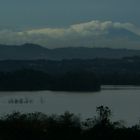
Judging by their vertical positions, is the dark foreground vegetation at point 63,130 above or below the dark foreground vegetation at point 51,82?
below

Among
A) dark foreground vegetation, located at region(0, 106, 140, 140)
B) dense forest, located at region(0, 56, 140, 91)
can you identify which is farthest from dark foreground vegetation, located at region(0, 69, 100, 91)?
dark foreground vegetation, located at region(0, 106, 140, 140)

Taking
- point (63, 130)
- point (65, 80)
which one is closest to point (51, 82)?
point (65, 80)

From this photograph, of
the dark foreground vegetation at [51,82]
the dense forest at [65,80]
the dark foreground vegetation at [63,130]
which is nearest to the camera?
the dark foreground vegetation at [63,130]

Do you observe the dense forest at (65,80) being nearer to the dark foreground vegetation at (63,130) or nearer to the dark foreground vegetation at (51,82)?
the dark foreground vegetation at (51,82)

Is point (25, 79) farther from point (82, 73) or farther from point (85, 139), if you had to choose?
A: point (85, 139)

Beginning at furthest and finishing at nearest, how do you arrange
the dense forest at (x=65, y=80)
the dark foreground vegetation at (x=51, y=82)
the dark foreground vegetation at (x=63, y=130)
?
1. the dense forest at (x=65, y=80)
2. the dark foreground vegetation at (x=51, y=82)
3. the dark foreground vegetation at (x=63, y=130)

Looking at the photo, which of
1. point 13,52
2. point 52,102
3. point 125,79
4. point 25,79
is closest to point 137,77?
point 125,79

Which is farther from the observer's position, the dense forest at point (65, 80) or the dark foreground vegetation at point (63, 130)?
the dense forest at point (65, 80)

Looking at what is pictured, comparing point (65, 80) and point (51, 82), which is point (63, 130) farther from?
point (51, 82)

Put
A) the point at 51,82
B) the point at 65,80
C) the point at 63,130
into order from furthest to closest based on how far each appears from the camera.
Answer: the point at 51,82, the point at 65,80, the point at 63,130

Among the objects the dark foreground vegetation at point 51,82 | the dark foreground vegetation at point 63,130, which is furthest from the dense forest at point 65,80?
the dark foreground vegetation at point 63,130

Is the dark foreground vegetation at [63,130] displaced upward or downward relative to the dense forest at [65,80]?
downward
